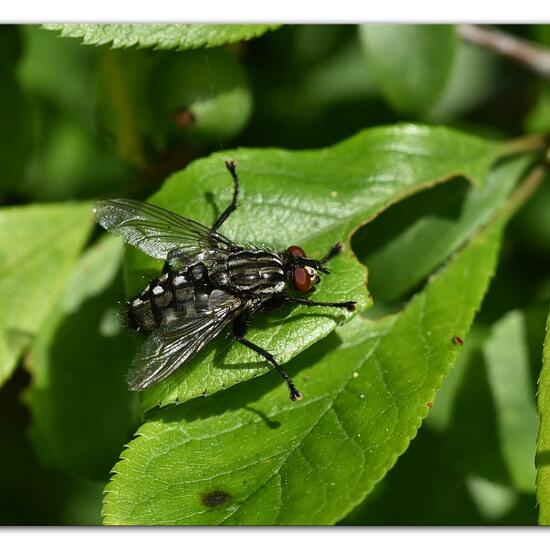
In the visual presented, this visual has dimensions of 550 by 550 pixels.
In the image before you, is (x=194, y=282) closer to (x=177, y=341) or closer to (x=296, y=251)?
(x=177, y=341)

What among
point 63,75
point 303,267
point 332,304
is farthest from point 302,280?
point 63,75

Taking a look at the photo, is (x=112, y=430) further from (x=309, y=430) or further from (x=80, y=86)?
(x=80, y=86)

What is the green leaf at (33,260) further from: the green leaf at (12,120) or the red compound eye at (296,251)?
the red compound eye at (296,251)

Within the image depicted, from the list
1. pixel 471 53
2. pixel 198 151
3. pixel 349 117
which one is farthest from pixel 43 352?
pixel 471 53

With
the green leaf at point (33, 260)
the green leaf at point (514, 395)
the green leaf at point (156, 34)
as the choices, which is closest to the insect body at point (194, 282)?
the green leaf at point (156, 34)

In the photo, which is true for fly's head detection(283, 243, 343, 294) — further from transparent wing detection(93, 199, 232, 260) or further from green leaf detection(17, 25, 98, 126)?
green leaf detection(17, 25, 98, 126)

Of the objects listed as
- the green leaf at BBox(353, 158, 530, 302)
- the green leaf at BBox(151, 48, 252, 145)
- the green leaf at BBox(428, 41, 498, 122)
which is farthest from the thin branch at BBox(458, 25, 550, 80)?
the green leaf at BBox(151, 48, 252, 145)
